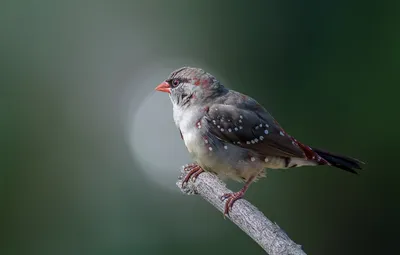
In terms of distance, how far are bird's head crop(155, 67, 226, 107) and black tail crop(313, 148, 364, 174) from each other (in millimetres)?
841

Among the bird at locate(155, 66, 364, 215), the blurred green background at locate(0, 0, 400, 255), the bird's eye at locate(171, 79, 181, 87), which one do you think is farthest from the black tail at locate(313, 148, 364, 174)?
the blurred green background at locate(0, 0, 400, 255)

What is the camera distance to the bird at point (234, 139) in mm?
3559

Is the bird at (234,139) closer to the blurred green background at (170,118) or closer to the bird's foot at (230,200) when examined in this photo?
the bird's foot at (230,200)

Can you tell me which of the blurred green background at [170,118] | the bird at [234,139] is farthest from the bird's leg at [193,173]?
the blurred green background at [170,118]

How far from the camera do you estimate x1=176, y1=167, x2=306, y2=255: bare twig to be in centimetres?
277

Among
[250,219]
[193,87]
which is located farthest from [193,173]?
[250,219]

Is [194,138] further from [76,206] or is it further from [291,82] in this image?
[76,206]

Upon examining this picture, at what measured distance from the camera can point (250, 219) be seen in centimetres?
315

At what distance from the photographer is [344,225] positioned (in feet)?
20.5

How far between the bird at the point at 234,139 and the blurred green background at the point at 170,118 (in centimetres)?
252

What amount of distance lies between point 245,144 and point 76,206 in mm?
3993

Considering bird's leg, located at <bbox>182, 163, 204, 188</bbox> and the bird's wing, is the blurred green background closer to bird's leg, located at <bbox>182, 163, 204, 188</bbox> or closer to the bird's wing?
bird's leg, located at <bbox>182, 163, 204, 188</bbox>

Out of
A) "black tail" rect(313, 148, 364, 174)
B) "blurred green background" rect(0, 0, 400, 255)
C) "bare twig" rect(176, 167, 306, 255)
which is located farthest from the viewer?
"blurred green background" rect(0, 0, 400, 255)

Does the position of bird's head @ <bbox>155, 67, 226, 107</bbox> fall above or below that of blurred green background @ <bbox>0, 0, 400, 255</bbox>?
below
